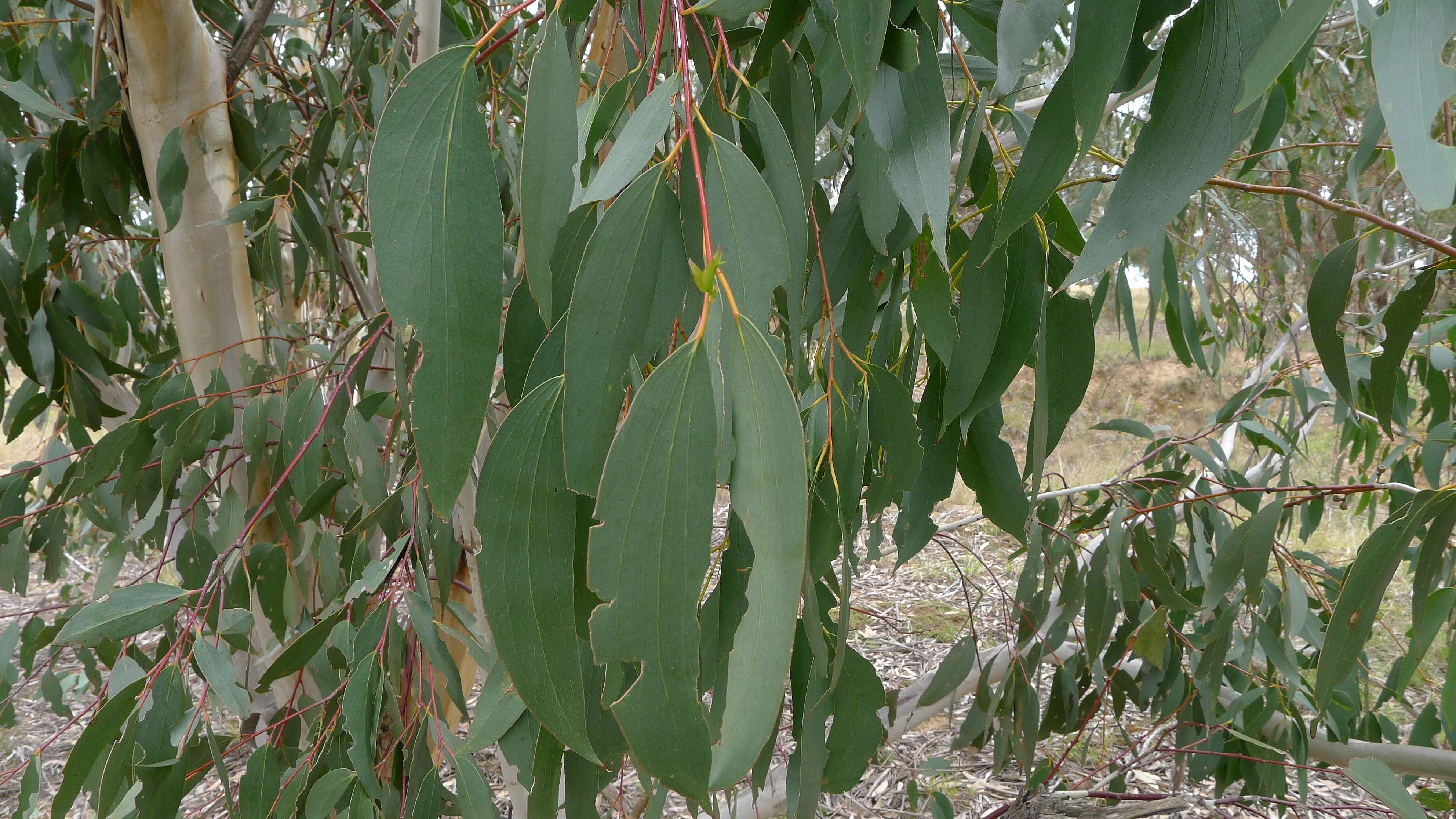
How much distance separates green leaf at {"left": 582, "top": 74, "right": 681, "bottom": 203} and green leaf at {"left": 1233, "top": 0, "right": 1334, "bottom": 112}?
0.60 feet

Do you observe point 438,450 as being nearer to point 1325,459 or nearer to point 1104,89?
point 1104,89

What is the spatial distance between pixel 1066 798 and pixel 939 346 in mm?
1009

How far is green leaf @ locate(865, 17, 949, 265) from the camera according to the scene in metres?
0.39

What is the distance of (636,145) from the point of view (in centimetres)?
31

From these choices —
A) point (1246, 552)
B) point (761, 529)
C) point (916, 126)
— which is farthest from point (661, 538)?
point (1246, 552)

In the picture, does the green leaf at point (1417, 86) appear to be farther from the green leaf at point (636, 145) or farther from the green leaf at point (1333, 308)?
the green leaf at point (1333, 308)

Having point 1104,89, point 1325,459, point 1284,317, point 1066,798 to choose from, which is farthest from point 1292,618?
point 1325,459

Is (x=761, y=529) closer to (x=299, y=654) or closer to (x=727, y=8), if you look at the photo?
(x=727, y=8)

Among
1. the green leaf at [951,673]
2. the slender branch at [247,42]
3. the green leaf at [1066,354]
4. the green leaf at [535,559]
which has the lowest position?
the green leaf at [951,673]

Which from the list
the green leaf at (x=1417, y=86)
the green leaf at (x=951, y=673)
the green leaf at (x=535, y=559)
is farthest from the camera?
the green leaf at (x=951, y=673)

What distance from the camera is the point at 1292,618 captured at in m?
0.98

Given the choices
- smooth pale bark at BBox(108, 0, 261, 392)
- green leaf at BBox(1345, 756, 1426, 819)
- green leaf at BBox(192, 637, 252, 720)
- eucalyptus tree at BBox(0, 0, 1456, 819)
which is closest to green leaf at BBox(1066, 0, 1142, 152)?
eucalyptus tree at BBox(0, 0, 1456, 819)

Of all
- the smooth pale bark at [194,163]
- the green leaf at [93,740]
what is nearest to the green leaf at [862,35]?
the green leaf at [93,740]

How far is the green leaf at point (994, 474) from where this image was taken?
54cm
